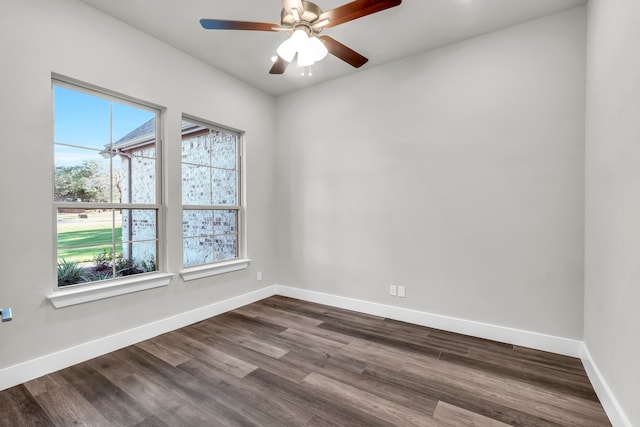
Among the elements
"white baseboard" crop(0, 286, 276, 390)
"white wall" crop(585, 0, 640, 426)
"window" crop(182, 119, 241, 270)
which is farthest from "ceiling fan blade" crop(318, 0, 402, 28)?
"white baseboard" crop(0, 286, 276, 390)

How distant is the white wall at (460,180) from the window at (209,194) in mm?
941

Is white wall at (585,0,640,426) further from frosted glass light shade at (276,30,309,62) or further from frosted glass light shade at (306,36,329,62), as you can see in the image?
frosted glass light shade at (276,30,309,62)

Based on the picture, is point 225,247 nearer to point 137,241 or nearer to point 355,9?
point 137,241

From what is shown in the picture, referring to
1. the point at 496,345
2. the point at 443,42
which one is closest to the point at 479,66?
the point at 443,42

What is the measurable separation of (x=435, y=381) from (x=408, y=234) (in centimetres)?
149

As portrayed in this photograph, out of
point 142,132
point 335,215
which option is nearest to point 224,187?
point 142,132

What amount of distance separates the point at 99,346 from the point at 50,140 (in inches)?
67.2

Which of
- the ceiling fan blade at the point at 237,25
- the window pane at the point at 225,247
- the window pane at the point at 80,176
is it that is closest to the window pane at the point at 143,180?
the window pane at the point at 80,176

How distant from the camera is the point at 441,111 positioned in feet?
9.98

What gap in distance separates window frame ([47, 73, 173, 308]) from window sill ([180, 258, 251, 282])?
0.67 feet

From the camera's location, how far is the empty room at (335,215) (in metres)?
1.87

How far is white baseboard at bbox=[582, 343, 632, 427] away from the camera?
157cm

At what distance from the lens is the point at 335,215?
3785 mm

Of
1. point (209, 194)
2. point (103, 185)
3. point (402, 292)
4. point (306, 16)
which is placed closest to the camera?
point (306, 16)
